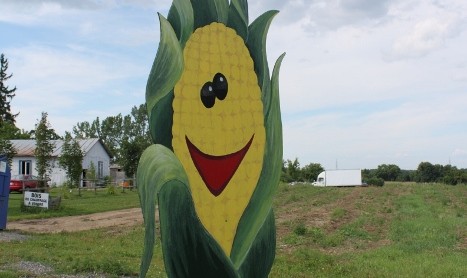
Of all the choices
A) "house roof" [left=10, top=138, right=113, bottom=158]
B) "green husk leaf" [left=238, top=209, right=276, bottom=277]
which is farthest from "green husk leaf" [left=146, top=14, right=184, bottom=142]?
"house roof" [left=10, top=138, right=113, bottom=158]

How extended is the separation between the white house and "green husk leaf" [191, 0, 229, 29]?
124 ft

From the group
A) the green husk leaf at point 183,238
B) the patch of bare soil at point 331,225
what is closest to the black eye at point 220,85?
the green husk leaf at point 183,238

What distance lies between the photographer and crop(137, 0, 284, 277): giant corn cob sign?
4668 mm

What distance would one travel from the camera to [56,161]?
42.1 m

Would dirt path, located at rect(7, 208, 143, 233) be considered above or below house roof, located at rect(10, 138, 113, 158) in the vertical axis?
below

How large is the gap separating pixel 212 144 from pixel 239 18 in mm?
1394

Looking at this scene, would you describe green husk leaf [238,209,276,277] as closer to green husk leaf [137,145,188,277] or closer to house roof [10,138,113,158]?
green husk leaf [137,145,188,277]

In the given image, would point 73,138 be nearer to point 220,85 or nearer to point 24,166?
point 24,166

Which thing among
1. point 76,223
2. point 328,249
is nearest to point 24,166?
point 76,223

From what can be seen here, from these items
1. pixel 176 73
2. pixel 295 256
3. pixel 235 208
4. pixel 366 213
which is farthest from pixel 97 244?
pixel 366 213

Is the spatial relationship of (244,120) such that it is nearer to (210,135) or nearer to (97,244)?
(210,135)

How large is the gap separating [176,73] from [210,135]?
705 millimetres

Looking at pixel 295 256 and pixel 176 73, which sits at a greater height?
pixel 176 73

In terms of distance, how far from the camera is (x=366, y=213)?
782 inches
